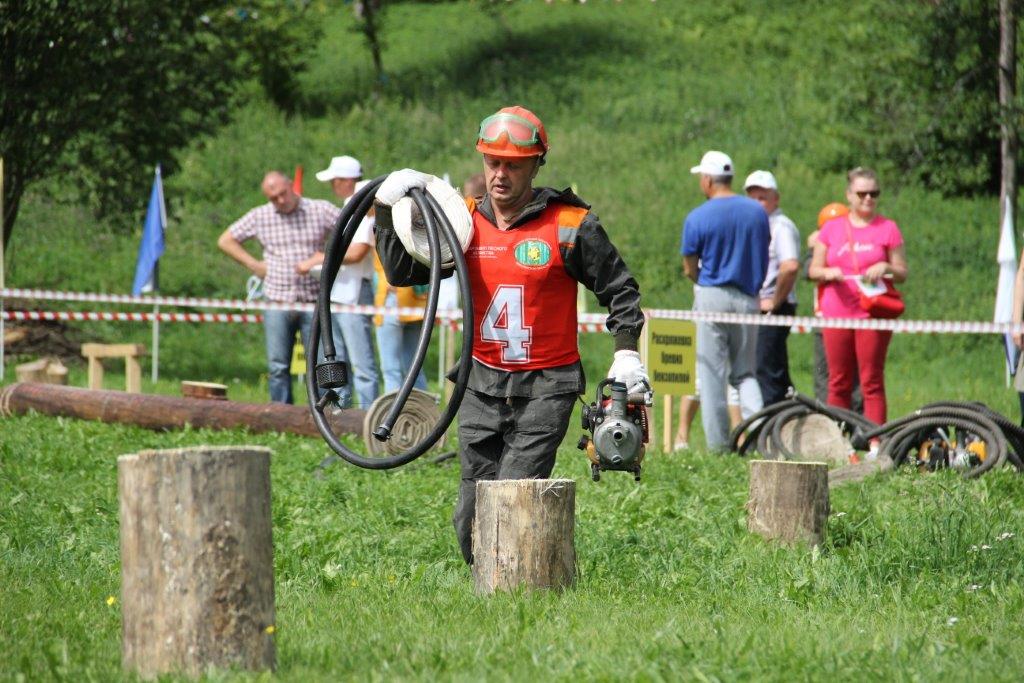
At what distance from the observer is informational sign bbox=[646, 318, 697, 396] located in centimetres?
1123

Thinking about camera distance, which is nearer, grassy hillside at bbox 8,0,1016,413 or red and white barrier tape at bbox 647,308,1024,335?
red and white barrier tape at bbox 647,308,1024,335

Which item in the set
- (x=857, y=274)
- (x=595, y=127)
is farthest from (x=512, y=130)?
(x=595, y=127)

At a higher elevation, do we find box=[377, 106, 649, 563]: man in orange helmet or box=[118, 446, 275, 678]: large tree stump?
box=[377, 106, 649, 563]: man in orange helmet

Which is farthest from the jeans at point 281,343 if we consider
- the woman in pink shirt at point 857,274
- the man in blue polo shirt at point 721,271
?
the woman in pink shirt at point 857,274

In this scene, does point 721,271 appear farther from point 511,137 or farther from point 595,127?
point 595,127

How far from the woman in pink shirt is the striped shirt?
14.0 ft

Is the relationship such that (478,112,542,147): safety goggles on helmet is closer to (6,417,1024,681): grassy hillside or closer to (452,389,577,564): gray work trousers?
(452,389,577,564): gray work trousers

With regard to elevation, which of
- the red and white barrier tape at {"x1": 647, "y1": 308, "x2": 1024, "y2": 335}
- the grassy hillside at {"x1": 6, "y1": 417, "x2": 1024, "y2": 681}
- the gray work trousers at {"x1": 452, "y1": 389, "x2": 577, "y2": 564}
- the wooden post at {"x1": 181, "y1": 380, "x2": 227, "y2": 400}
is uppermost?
the red and white barrier tape at {"x1": 647, "y1": 308, "x2": 1024, "y2": 335}

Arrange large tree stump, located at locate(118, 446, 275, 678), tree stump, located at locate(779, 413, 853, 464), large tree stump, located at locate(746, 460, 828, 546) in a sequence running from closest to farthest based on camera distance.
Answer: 1. large tree stump, located at locate(118, 446, 275, 678)
2. large tree stump, located at locate(746, 460, 828, 546)
3. tree stump, located at locate(779, 413, 853, 464)

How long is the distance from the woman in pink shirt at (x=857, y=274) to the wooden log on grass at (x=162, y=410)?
3679mm

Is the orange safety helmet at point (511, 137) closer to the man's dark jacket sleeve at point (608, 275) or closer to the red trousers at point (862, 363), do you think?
the man's dark jacket sleeve at point (608, 275)

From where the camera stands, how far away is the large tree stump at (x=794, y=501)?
734 cm

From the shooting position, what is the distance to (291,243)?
1225 cm

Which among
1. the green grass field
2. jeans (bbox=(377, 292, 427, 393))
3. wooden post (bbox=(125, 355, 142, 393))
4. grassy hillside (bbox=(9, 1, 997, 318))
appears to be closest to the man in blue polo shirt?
the green grass field
